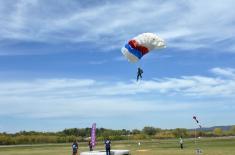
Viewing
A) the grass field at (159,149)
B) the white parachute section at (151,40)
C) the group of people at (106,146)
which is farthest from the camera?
the grass field at (159,149)

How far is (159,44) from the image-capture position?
31.6 m

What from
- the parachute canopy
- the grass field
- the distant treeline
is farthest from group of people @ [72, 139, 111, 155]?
the distant treeline

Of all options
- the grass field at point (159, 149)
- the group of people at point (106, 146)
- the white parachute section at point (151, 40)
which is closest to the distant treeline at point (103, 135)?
the grass field at point (159, 149)

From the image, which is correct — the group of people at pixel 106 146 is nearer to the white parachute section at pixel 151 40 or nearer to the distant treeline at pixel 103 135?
the white parachute section at pixel 151 40

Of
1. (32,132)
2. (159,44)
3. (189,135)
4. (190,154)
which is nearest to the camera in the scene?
(159,44)

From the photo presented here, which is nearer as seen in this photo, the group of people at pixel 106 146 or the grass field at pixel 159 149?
the group of people at pixel 106 146

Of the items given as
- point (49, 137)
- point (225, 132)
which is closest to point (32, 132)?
point (49, 137)

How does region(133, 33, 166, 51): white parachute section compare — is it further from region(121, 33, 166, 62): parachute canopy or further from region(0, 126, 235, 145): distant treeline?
region(0, 126, 235, 145): distant treeline

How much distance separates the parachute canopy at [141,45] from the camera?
31641mm

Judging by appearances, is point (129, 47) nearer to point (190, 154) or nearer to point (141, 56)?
point (141, 56)

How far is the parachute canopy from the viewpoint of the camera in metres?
31.6

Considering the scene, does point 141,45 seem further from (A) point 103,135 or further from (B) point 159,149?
(A) point 103,135

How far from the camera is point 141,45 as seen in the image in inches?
1275

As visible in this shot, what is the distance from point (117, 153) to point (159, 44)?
41.4ft
